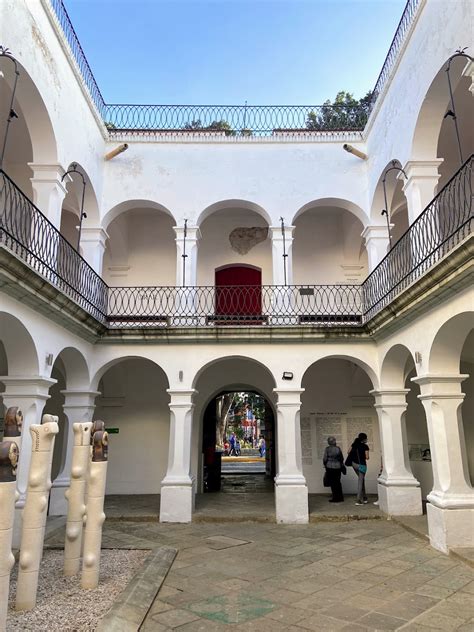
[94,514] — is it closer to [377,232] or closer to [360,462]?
[360,462]

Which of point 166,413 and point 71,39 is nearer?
point 71,39

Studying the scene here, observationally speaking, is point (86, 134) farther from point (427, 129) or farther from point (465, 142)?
point (465, 142)

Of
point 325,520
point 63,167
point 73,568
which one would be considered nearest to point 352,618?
point 73,568

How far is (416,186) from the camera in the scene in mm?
8367

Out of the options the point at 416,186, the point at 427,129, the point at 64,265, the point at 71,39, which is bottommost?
the point at 64,265

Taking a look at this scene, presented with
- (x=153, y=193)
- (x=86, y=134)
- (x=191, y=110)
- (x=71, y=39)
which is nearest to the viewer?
(x=71, y=39)

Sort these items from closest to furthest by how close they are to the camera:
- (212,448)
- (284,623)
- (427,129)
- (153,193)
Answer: (284,623)
(427,129)
(153,193)
(212,448)

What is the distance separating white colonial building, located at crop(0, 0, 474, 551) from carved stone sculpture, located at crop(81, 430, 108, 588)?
2322 millimetres

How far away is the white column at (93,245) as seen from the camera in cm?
1048

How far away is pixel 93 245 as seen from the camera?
10578 millimetres

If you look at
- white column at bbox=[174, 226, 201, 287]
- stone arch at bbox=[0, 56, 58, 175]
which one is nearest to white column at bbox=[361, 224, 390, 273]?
white column at bbox=[174, 226, 201, 287]

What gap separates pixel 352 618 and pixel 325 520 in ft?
15.7

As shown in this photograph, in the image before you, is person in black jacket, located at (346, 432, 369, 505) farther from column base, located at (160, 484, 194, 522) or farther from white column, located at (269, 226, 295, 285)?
white column, located at (269, 226, 295, 285)

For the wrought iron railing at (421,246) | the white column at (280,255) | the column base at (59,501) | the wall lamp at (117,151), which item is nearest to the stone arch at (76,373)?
the column base at (59,501)
